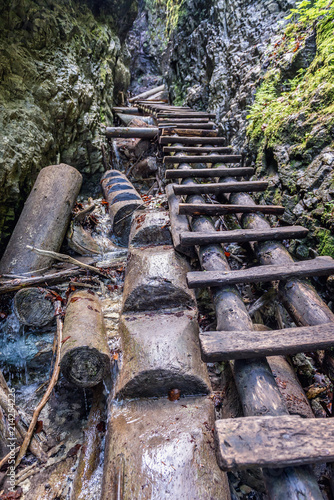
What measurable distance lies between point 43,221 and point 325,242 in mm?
3172

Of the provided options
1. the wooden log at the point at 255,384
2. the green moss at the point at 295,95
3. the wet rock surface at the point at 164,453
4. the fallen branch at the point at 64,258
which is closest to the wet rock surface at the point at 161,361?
the wet rock surface at the point at 164,453

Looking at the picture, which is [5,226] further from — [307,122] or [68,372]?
[307,122]

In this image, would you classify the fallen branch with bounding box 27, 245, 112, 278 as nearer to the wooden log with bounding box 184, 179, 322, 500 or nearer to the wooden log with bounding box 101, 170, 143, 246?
the wooden log with bounding box 101, 170, 143, 246

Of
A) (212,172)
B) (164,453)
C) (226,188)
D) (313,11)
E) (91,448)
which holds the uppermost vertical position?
(313,11)

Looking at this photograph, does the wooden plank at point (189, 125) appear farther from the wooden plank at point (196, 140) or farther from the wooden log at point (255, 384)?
the wooden log at point (255, 384)

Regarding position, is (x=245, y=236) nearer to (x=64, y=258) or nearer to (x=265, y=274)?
(x=265, y=274)

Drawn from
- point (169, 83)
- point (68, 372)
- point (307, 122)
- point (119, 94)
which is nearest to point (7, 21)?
point (307, 122)

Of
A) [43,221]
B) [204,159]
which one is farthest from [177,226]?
[43,221]

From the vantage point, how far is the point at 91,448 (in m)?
1.92

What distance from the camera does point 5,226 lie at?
3.67 m

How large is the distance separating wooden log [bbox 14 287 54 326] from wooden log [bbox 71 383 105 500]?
3.32ft

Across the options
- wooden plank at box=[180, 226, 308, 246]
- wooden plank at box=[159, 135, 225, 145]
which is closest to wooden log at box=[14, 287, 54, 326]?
wooden plank at box=[180, 226, 308, 246]

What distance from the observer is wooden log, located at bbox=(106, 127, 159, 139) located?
7070 mm

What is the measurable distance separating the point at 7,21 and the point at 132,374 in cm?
537
